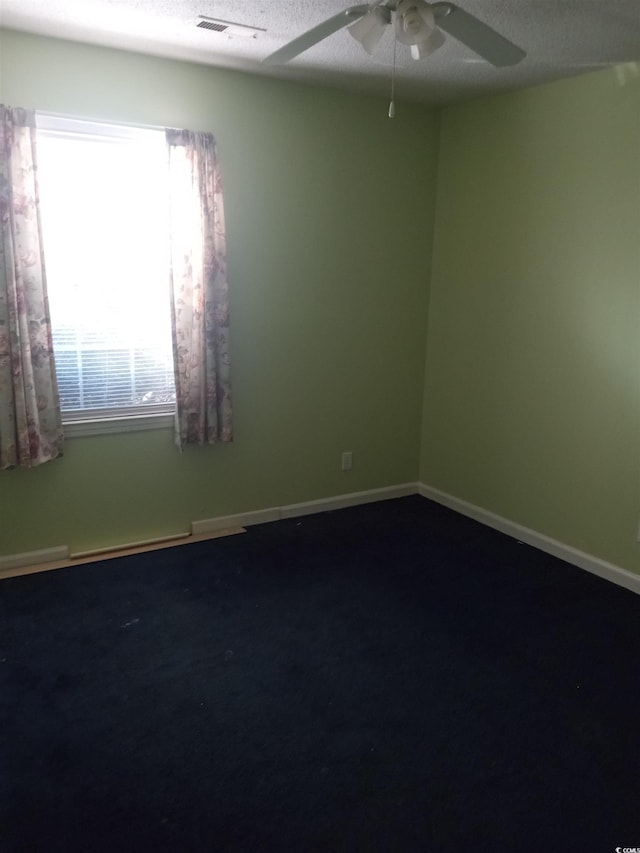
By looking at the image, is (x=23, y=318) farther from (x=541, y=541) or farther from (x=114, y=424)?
(x=541, y=541)

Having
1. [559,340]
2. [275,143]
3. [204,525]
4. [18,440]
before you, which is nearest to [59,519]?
[18,440]

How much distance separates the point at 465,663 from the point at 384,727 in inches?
20.5

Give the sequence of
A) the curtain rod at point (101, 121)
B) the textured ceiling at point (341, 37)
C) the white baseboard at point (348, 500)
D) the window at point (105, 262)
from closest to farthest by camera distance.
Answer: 1. the textured ceiling at point (341, 37)
2. the curtain rod at point (101, 121)
3. the window at point (105, 262)
4. the white baseboard at point (348, 500)

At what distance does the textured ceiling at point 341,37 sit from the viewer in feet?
8.01

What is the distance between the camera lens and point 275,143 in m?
3.54

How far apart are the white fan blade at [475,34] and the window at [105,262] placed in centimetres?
170

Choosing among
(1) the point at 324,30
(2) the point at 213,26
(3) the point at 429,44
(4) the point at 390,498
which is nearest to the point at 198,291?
(2) the point at 213,26

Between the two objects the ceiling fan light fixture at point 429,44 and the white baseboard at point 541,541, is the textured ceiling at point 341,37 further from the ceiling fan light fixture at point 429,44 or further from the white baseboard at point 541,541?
the white baseboard at point 541,541

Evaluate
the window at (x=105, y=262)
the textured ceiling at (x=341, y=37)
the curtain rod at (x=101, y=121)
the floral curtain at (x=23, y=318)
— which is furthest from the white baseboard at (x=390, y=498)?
the textured ceiling at (x=341, y=37)

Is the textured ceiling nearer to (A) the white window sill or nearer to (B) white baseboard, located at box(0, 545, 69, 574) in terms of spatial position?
(A) the white window sill

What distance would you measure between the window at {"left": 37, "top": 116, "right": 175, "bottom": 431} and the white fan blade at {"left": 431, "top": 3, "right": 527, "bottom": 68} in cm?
170

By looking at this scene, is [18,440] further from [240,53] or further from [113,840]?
Result: [240,53]

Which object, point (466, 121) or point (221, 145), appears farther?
point (466, 121)

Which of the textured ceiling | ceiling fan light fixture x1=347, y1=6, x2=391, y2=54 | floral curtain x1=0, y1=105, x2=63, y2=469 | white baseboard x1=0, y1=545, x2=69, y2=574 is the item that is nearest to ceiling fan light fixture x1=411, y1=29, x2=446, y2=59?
ceiling fan light fixture x1=347, y1=6, x2=391, y2=54
